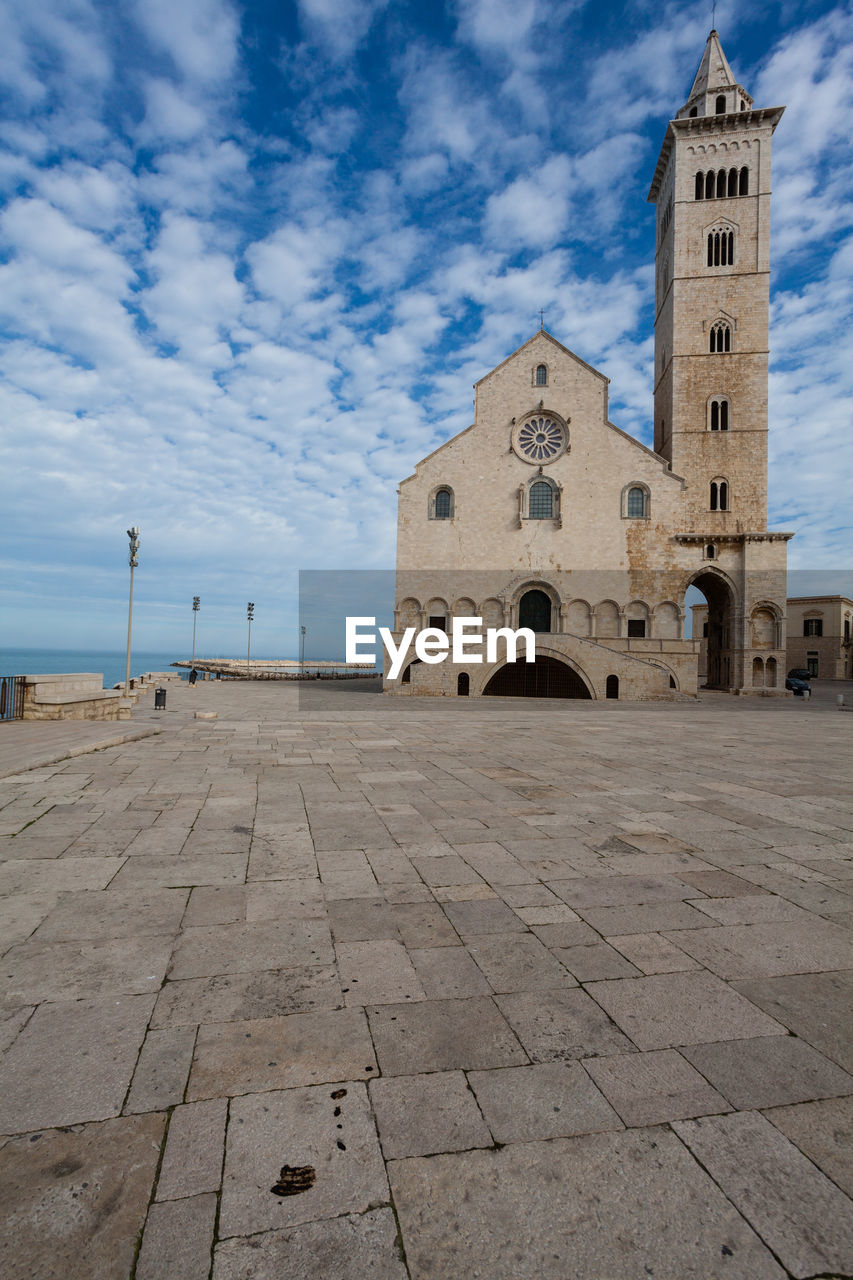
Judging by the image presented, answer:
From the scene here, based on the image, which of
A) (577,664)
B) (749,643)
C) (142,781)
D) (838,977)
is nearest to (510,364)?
(577,664)

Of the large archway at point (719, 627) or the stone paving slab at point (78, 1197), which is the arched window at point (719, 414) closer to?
the large archway at point (719, 627)

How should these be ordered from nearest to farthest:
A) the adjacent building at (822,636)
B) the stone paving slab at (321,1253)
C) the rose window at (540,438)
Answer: the stone paving slab at (321,1253), the rose window at (540,438), the adjacent building at (822,636)

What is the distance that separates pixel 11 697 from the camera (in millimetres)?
13773

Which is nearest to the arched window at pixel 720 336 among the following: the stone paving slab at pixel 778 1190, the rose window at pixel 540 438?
the rose window at pixel 540 438

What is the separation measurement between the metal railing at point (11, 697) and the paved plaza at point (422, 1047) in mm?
8159

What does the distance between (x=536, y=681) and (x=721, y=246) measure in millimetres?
28929

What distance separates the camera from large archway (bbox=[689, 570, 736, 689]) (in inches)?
1447

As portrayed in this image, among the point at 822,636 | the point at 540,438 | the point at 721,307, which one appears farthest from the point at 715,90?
the point at 822,636

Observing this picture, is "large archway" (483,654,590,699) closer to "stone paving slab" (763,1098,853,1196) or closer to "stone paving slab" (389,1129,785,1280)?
"stone paving slab" (763,1098,853,1196)

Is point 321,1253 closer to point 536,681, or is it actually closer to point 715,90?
point 536,681

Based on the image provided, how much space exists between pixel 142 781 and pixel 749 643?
35.4 meters

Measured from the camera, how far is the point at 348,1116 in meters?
2.41

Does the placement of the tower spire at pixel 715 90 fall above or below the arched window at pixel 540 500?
above

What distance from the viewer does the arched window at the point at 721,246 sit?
123 ft
